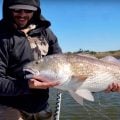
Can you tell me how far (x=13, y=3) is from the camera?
5.47 m

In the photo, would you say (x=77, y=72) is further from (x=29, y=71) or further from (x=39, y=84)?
(x=29, y=71)

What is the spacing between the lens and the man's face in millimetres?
5438

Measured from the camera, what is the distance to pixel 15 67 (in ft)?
17.6

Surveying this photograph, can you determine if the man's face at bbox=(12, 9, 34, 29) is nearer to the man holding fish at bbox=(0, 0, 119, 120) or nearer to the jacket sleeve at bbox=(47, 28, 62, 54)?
the man holding fish at bbox=(0, 0, 119, 120)

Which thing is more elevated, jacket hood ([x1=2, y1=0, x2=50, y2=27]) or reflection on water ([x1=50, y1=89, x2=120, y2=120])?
jacket hood ([x1=2, y1=0, x2=50, y2=27])

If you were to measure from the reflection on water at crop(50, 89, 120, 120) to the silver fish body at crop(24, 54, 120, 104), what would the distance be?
33.1ft

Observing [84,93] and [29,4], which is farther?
[29,4]

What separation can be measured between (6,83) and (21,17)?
810 mm

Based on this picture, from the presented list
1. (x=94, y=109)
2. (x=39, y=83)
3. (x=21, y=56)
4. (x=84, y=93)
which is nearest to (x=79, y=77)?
(x=84, y=93)

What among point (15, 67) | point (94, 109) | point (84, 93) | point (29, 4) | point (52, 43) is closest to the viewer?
point (84, 93)

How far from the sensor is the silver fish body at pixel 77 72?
5.00 m

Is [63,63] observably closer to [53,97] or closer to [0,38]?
[0,38]

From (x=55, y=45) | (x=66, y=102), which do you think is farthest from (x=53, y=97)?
(x=55, y=45)

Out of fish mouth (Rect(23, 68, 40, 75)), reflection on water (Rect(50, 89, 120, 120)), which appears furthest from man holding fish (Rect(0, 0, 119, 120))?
reflection on water (Rect(50, 89, 120, 120))
